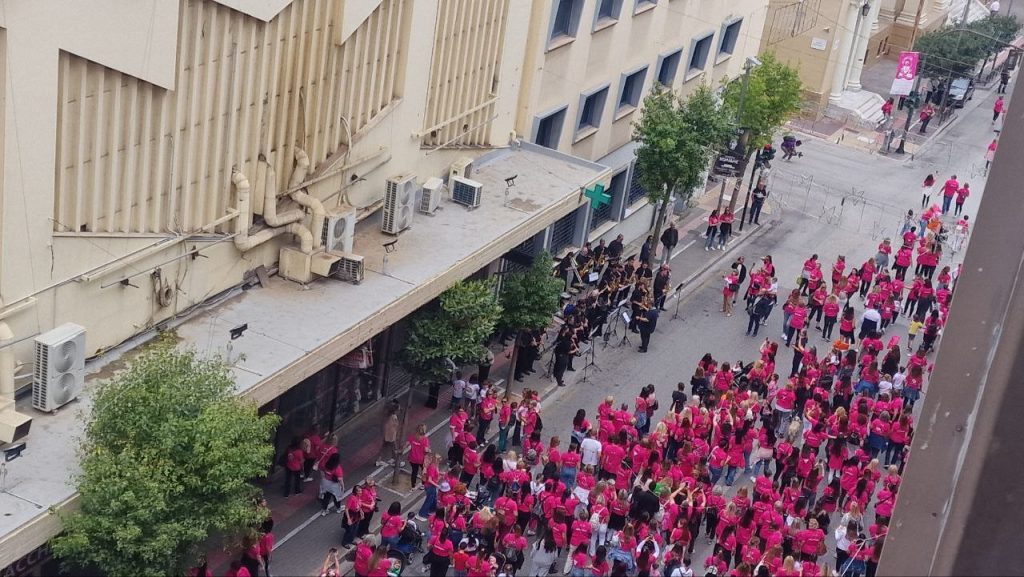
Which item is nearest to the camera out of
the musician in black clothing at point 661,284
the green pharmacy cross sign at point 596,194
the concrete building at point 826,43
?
the green pharmacy cross sign at point 596,194

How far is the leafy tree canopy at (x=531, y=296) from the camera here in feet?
85.7

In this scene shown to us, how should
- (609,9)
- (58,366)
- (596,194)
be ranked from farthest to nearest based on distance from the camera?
1. (609,9)
2. (596,194)
3. (58,366)

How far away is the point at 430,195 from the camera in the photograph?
26.2m

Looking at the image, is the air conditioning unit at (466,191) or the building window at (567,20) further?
the building window at (567,20)

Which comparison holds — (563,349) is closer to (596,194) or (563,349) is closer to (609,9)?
(596,194)

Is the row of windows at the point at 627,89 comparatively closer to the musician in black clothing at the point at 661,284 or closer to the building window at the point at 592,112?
the building window at the point at 592,112

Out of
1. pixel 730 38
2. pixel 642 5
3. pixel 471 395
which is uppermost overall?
pixel 642 5

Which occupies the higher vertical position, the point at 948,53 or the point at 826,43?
the point at 826,43

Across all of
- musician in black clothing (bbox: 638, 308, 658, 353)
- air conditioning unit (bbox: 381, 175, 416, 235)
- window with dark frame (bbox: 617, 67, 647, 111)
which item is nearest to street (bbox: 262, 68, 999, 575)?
musician in black clothing (bbox: 638, 308, 658, 353)

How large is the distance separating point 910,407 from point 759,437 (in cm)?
489

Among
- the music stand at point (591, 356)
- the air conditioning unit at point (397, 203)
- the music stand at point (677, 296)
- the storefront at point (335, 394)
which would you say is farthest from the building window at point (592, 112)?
the storefront at point (335, 394)

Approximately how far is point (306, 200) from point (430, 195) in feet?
12.5

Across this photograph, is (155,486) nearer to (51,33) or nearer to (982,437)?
(51,33)

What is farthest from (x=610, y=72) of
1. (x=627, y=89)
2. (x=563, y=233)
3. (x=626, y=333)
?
(x=626, y=333)
